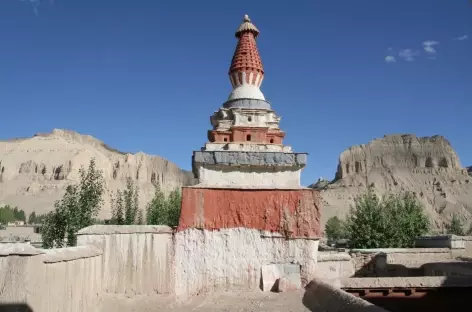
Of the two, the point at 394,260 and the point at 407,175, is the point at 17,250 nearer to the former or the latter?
the point at 394,260

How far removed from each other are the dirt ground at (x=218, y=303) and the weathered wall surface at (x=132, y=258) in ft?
0.99

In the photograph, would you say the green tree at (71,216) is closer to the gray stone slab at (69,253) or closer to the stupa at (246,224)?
the stupa at (246,224)

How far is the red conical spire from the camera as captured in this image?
1967 cm

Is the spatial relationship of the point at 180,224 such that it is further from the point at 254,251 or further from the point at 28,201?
the point at 28,201

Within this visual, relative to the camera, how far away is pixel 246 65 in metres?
19.7

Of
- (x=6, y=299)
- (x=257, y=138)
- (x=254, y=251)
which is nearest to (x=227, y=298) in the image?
(x=254, y=251)

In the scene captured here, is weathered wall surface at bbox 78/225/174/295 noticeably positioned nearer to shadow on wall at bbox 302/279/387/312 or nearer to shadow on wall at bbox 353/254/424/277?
shadow on wall at bbox 302/279/387/312

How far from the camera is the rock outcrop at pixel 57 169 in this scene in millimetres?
121544

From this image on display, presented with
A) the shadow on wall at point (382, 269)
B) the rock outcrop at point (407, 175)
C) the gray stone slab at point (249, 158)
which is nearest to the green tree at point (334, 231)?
the rock outcrop at point (407, 175)

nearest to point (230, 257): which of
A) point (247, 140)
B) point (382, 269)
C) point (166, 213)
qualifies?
point (247, 140)

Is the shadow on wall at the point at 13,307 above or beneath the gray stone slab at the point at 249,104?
beneath

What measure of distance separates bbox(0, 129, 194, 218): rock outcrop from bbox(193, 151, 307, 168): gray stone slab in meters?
103

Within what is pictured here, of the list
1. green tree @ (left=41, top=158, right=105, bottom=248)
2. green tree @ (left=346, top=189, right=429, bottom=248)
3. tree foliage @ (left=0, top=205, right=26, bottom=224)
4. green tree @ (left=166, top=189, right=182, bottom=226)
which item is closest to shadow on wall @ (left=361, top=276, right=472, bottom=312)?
green tree @ (left=41, top=158, right=105, bottom=248)

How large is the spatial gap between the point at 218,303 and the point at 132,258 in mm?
2678
